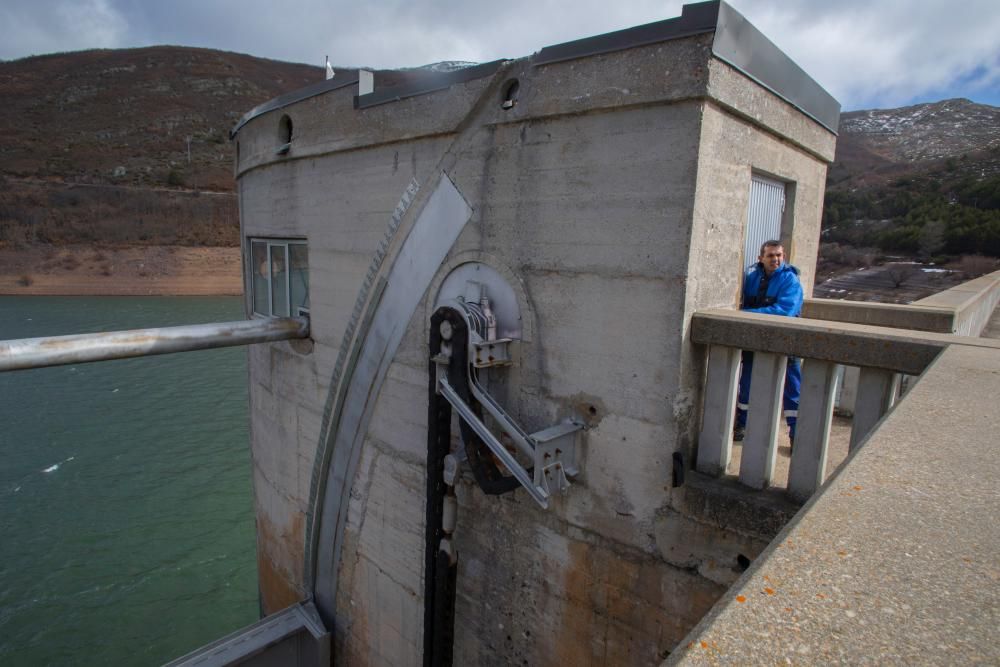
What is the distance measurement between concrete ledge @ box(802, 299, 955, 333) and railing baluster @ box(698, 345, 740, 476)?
1.86 m

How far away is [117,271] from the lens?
37.6 meters

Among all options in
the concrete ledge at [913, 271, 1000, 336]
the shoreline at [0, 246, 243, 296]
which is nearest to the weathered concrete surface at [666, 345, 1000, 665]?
the concrete ledge at [913, 271, 1000, 336]

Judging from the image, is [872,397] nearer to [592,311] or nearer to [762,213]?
[592,311]

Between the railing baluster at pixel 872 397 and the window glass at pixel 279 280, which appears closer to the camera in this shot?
the railing baluster at pixel 872 397

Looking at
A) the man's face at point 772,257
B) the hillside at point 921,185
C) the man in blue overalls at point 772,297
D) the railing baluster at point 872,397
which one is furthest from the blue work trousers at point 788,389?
the hillside at point 921,185

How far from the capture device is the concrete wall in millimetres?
3232

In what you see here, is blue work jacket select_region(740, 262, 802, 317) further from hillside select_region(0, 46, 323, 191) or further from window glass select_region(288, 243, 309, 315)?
hillside select_region(0, 46, 323, 191)

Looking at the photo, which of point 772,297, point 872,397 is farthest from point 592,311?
point 872,397

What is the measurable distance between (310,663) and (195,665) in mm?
1060

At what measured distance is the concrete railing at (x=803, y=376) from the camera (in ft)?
9.13

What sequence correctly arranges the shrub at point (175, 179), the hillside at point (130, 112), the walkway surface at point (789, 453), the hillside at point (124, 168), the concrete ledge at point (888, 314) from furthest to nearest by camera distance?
1. the hillside at point (130, 112)
2. the shrub at point (175, 179)
3. the hillside at point (124, 168)
4. the concrete ledge at point (888, 314)
5. the walkway surface at point (789, 453)

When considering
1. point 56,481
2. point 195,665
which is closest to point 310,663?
point 195,665

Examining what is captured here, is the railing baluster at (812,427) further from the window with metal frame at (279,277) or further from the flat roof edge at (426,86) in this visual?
the window with metal frame at (279,277)

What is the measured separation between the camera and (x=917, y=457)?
1.62 meters
